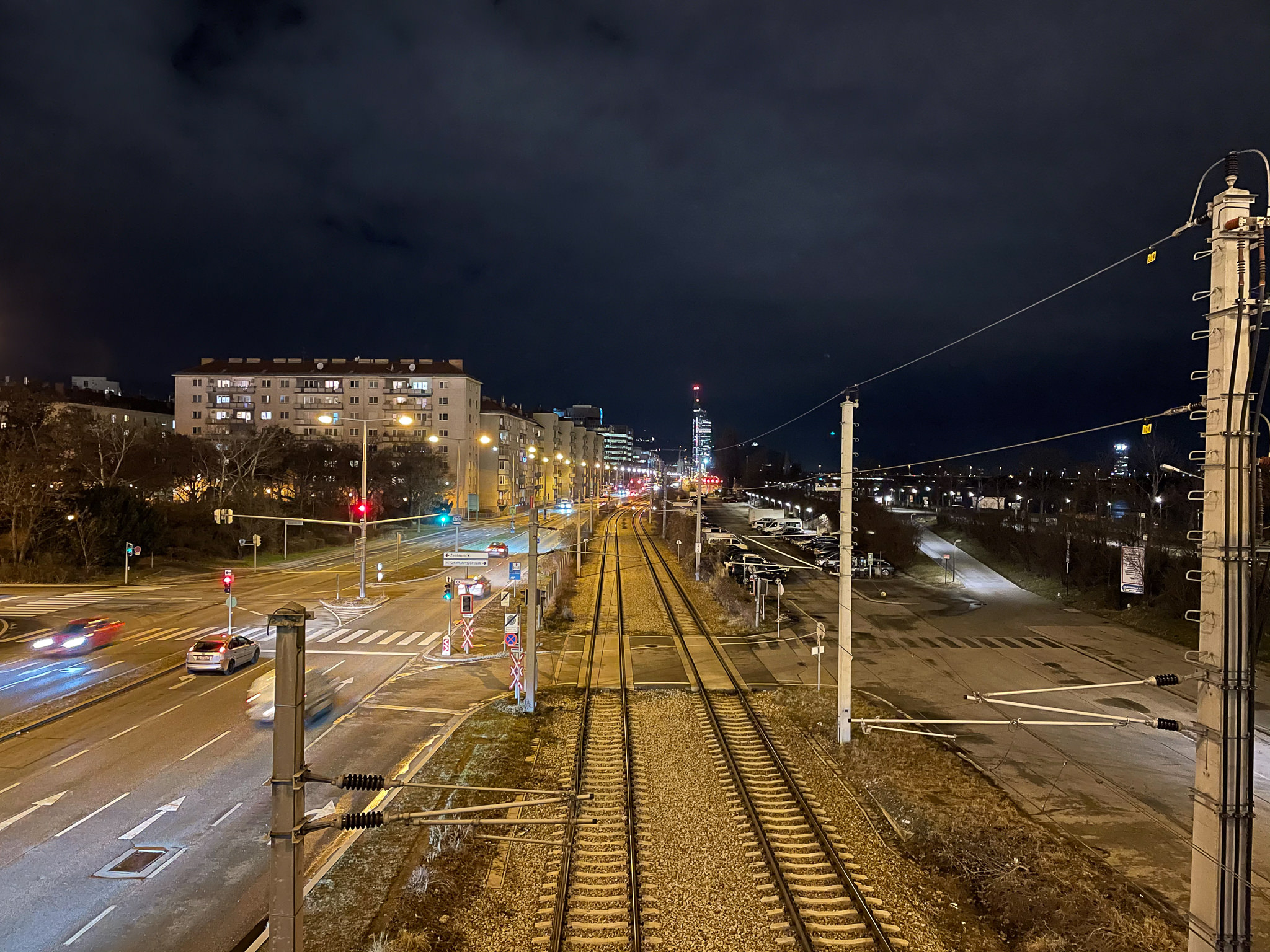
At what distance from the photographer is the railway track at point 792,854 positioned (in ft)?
28.2

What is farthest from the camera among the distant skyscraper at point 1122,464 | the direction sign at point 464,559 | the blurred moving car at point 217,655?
the distant skyscraper at point 1122,464

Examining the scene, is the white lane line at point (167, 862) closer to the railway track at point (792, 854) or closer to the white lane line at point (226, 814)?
the white lane line at point (226, 814)

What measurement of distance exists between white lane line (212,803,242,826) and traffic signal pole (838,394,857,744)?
11.2 metres

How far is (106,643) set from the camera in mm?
24828

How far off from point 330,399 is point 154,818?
3662 inches

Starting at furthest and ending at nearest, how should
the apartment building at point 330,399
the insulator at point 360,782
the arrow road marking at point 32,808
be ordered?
the apartment building at point 330,399 < the arrow road marking at point 32,808 < the insulator at point 360,782

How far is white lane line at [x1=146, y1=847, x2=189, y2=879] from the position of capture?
968cm

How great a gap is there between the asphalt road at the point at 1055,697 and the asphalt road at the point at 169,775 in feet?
38.8

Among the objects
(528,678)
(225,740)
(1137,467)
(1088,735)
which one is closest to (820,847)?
(528,678)

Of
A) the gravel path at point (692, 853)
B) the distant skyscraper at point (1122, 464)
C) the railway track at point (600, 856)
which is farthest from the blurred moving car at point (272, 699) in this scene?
the distant skyscraper at point (1122, 464)

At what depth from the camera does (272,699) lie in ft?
54.8

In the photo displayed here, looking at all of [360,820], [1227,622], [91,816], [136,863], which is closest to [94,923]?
[136,863]

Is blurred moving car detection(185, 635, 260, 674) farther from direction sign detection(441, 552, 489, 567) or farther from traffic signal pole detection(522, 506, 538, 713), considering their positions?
direction sign detection(441, 552, 489, 567)

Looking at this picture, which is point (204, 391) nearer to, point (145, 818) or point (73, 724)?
point (73, 724)
